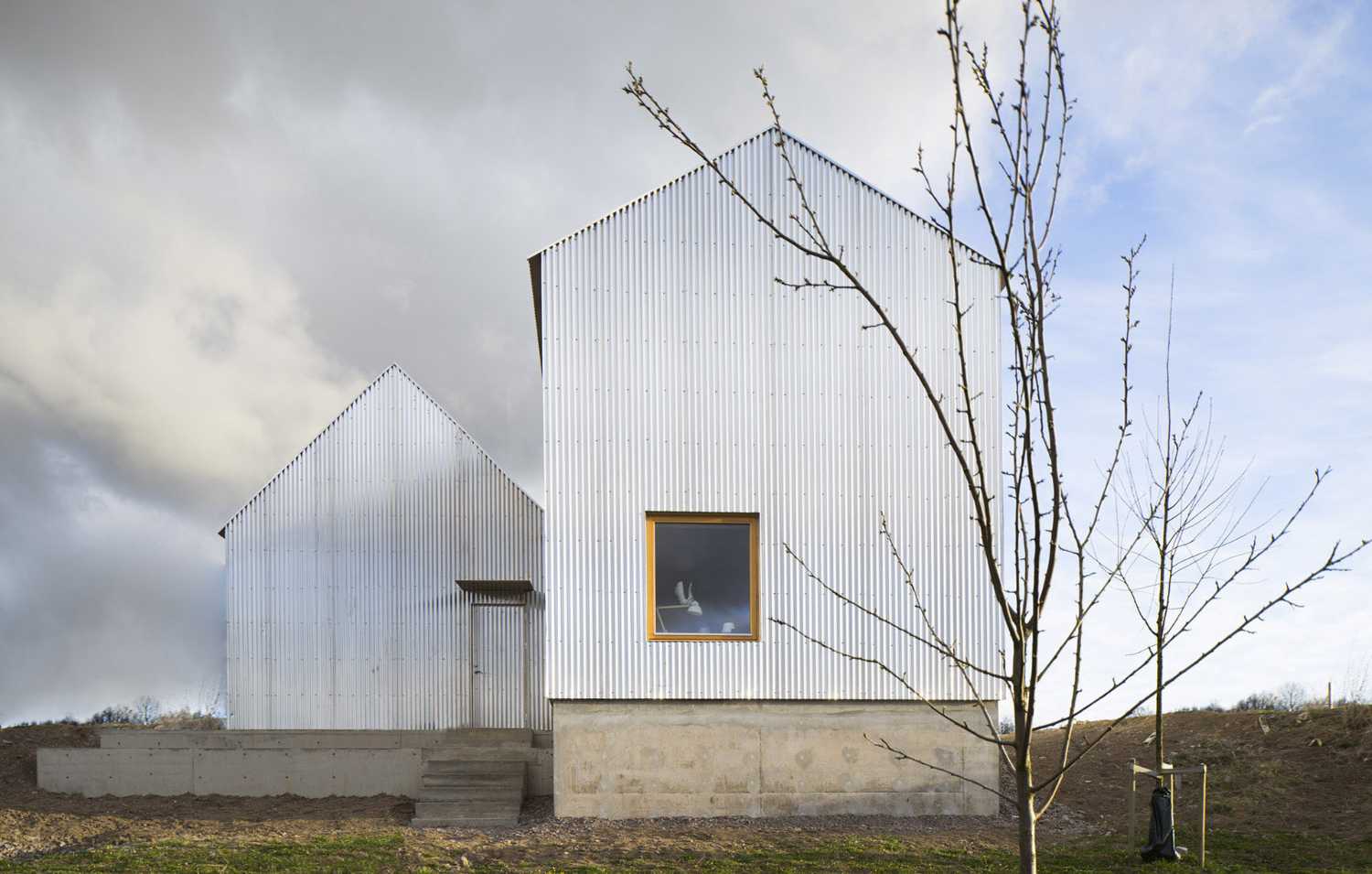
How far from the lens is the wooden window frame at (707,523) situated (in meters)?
12.0

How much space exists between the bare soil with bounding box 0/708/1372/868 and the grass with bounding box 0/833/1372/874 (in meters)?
0.19

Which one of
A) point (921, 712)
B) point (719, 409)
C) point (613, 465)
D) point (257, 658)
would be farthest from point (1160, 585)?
point (257, 658)

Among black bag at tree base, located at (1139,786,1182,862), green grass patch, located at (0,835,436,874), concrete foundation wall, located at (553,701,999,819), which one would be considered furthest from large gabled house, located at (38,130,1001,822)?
black bag at tree base, located at (1139,786,1182,862)

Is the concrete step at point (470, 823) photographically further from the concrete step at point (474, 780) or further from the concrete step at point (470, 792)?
the concrete step at point (474, 780)

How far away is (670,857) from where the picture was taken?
10102mm

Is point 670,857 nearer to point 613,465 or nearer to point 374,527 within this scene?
point 613,465

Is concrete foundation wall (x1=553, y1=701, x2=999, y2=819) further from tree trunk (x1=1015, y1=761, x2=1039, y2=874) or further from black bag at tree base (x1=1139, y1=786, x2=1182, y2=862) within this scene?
tree trunk (x1=1015, y1=761, x2=1039, y2=874)

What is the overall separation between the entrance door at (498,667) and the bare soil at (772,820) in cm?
269

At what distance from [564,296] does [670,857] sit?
6.02m

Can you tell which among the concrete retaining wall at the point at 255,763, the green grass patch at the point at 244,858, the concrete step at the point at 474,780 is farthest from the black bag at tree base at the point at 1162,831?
the concrete retaining wall at the point at 255,763

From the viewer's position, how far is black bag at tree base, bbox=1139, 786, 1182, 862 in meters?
10.0

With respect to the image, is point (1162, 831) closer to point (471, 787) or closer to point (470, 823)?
point (470, 823)

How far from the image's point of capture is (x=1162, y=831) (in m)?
10.1

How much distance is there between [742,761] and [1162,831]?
4162mm
